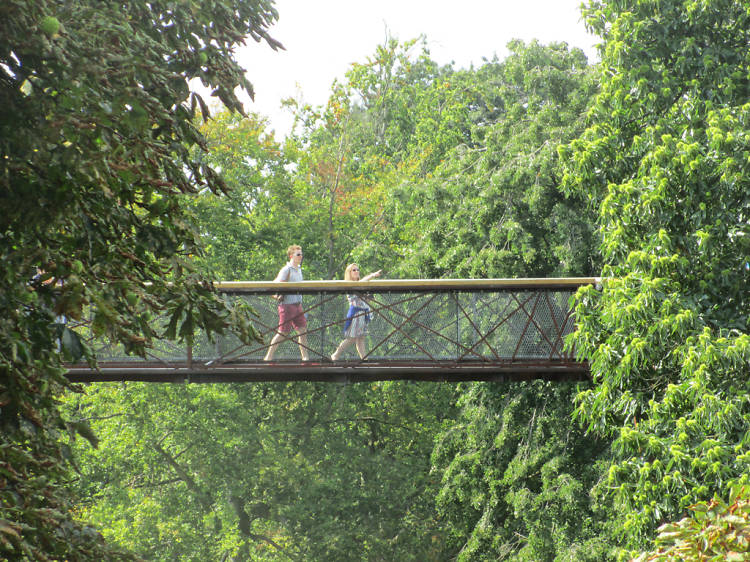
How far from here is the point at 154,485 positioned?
19.8 m

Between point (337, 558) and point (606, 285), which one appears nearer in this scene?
point (606, 285)

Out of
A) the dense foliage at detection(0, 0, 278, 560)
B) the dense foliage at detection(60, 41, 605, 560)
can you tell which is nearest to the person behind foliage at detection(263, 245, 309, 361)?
the dense foliage at detection(60, 41, 605, 560)

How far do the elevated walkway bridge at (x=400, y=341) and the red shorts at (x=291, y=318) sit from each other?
0.08 meters

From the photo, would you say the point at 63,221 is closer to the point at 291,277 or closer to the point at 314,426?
the point at 291,277

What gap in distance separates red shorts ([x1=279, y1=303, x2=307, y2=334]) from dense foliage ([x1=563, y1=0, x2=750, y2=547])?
292 cm

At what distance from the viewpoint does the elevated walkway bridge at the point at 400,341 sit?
9438 millimetres

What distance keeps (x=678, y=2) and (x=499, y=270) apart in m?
5.20

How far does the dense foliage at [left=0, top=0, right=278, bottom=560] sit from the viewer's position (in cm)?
329

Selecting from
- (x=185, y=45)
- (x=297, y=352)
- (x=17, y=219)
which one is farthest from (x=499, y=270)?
(x=17, y=219)

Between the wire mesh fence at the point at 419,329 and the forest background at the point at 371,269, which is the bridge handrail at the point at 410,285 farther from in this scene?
the forest background at the point at 371,269

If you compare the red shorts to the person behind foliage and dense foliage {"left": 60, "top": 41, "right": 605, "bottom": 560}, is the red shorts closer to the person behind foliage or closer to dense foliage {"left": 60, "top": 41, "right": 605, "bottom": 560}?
the person behind foliage

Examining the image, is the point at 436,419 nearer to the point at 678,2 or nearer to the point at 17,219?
the point at 678,2

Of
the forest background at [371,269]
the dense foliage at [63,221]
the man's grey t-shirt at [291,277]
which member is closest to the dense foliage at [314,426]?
the forest background at [371,269]

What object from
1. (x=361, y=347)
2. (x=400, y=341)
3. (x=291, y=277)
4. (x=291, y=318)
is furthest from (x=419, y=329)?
(x=291, y=277)
